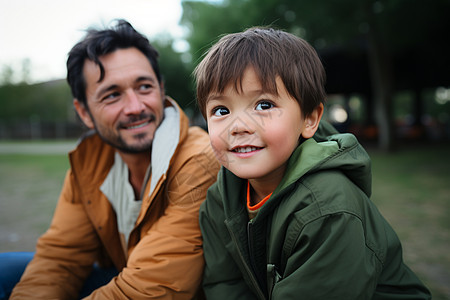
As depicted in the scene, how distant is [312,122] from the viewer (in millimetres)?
1366

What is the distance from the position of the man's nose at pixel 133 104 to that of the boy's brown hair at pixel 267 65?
62cm

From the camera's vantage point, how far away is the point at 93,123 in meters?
2.06

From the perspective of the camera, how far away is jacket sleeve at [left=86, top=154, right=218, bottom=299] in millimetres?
1454

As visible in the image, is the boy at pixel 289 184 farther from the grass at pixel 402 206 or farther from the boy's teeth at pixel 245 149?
the grass at pixel 402 206

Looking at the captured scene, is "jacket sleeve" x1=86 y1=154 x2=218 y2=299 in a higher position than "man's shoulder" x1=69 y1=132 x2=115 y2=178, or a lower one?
lower

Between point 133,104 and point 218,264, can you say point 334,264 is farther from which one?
point 133,104

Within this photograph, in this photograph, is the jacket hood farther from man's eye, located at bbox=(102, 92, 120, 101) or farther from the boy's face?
man's eye, located at bbox=(102, 92, 120, 101)

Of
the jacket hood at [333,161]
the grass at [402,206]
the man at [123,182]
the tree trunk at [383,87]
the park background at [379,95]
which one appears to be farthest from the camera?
the tree trunk at [383,87]

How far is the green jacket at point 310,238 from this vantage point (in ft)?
3.50

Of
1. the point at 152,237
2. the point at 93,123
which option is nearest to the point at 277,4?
the point at 93,123

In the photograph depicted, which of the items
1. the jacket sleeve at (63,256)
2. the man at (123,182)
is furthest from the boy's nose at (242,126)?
the jacket sleeve at (63,256)

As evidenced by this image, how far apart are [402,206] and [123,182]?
4.24m

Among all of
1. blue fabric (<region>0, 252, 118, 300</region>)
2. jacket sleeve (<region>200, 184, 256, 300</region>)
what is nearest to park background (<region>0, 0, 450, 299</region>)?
jacket sleeve (<region>200, 184, 256, 300</region>)

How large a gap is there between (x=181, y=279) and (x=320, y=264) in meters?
0.67
